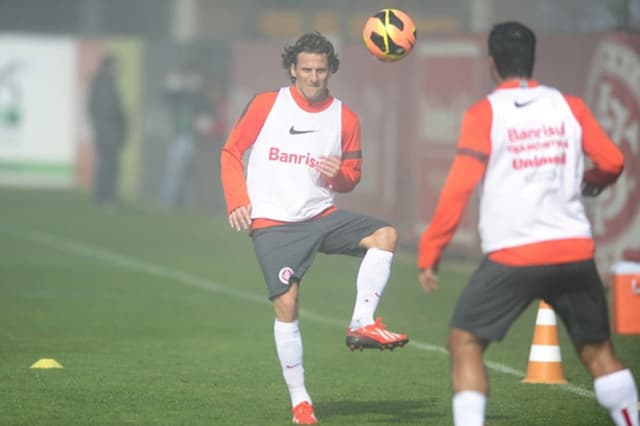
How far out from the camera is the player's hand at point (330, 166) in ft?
29.6

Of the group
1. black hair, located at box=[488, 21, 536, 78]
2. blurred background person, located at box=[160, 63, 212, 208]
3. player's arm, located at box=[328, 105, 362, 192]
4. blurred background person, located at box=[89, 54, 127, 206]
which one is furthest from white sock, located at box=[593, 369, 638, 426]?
blurred background person, located at box=[89, 54, 127, 206]

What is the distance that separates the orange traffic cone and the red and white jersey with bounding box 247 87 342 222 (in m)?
2.06

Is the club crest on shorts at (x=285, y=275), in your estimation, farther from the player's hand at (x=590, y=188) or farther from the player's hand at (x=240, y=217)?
the player's hand at (x=590, y=188)

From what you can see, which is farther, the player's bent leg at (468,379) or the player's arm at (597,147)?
the player's arm at (597,147)

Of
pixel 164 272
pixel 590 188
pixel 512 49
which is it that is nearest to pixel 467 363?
pixel 590 188

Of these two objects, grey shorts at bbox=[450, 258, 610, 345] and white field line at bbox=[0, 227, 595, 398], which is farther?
white field line at bbox=[0, 227, 595, 398]

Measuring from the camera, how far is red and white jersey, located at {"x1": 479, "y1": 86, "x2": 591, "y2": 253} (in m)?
7.30

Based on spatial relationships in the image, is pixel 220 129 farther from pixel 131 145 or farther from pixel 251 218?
pixel 251 218

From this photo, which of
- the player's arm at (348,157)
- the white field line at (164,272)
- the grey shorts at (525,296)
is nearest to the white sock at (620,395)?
the grey shorts at (525,296)

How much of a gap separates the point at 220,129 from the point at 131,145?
15.2ft

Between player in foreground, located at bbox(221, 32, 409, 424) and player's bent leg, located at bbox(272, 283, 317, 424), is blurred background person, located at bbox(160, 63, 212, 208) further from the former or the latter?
player's bent leg, located at bbox(272, 283, 317, 424)

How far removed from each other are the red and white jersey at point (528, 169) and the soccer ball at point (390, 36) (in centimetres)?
225

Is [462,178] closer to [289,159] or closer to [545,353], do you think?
[289,159]

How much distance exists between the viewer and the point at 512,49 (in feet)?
24.1
